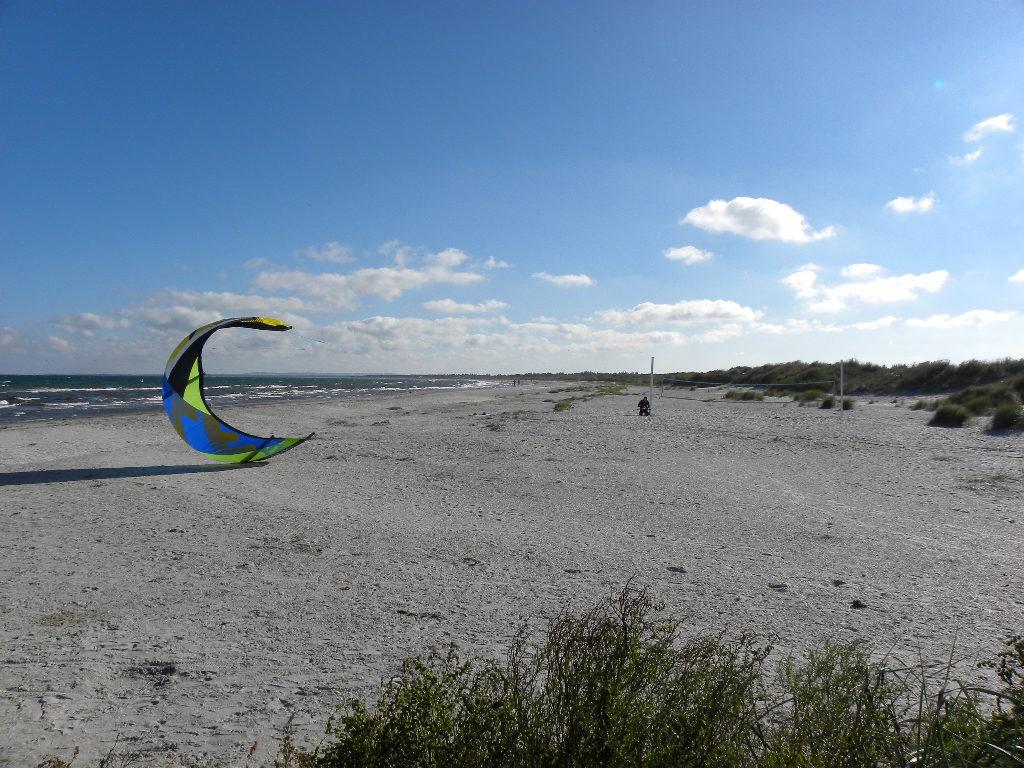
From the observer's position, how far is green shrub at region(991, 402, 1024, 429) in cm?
Result: 1330

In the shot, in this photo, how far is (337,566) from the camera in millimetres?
5398

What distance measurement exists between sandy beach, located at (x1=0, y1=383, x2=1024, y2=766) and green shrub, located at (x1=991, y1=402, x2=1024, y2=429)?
2.48 meters

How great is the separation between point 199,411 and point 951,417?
16.5 meters

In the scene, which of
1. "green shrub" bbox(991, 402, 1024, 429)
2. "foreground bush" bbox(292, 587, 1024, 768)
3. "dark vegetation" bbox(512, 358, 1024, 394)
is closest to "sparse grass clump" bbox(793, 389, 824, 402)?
"dark vegetation" bbox(512, 358, 1024, 394)

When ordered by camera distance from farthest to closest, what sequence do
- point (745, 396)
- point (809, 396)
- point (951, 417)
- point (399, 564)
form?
point (745, 396) < point (809, 396) < point (951, 417) < point (399, 564)

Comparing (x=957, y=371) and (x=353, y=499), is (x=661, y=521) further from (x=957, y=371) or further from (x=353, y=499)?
(x=957, y=371)

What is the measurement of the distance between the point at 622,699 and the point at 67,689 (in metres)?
3.12

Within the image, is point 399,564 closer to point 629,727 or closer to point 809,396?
point 629,727

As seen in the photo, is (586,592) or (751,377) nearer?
(586,592)

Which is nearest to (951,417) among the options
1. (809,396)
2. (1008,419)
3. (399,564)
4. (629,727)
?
(1008,419)

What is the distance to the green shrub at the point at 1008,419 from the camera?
13.3 m

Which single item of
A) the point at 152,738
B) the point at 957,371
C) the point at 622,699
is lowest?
the point at 152,738

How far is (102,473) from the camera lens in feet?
32.0

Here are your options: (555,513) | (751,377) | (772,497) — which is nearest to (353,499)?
(555,513)
